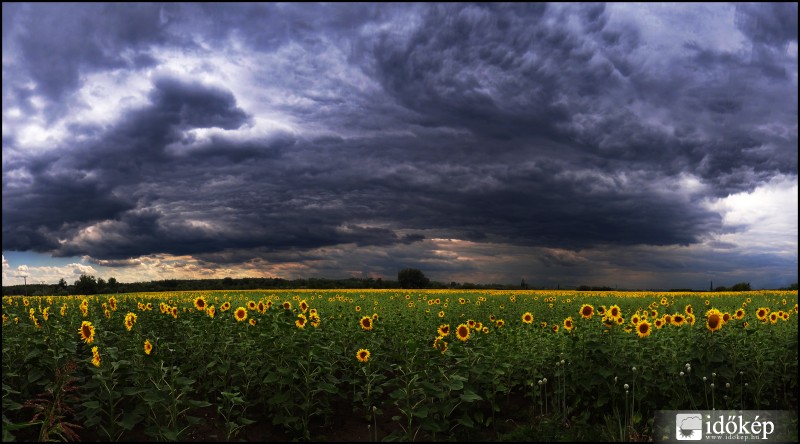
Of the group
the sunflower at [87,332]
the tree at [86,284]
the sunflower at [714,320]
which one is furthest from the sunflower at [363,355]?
the tree at [86,284]

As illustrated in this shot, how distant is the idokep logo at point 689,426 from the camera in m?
7.53

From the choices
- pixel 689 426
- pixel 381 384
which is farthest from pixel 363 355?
pixel 689 426

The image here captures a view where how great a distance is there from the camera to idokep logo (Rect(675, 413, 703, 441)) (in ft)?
24.7

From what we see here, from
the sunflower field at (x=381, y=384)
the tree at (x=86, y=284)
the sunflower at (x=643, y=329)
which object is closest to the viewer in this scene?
the sunflower field at (x=381, y=384)

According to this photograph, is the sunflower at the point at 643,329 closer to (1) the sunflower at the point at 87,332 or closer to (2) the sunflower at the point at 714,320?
(2) the sunflower at the point at 714,320

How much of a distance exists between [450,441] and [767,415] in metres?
4.72

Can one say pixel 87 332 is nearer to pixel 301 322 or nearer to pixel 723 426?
pixel 301 322

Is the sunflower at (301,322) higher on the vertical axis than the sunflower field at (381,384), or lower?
higher

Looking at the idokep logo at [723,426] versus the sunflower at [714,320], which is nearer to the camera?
the idokep logo at [723,426]

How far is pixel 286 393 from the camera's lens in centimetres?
821

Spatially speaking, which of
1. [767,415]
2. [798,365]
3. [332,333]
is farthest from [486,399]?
[798,365]

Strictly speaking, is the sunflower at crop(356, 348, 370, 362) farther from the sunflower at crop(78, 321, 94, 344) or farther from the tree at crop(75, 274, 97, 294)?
the tree at crop(75, 274, 97, 294)

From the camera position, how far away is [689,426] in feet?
25.1

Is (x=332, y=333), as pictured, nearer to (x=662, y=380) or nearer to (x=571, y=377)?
(x=571, y=377)
